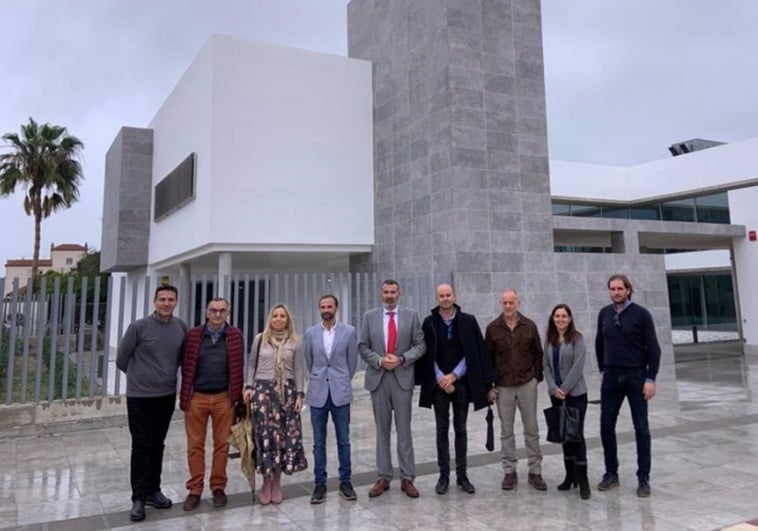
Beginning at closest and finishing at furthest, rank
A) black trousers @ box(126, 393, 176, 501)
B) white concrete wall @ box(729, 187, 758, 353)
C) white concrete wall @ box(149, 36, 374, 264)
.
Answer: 1. black trousers @ box(126, 393, 176, 501)
2. white concrete wall @ box(149, 36, 374, 264)
3. white concrete wall @ box(729, 187, 758, 353)

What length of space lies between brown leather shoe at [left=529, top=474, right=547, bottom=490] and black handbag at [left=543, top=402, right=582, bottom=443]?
1.37 feet

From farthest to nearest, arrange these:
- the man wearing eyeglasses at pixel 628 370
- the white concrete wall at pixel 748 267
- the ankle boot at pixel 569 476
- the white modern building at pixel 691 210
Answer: the white modern building at pixel 691 210 → the white concrete wall at pixel 748 267 → the ankle boot at pixel 569 476 → the man wearing eyeglasses at pixel 628 370

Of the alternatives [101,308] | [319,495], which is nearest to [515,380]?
[319,495]

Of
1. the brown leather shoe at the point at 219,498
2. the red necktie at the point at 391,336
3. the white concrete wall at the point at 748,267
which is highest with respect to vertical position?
the white concrete wall at the point at 748,267

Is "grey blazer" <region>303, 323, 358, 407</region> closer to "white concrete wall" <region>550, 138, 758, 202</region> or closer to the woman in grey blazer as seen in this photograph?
the woman in grey blazer

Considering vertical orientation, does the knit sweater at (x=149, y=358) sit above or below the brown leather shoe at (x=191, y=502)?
above

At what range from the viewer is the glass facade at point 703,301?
23438 millimetres

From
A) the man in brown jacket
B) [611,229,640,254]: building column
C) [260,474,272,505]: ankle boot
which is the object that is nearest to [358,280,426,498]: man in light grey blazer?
the man in brown jacket

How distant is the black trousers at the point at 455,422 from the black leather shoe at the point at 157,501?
7.54 feet

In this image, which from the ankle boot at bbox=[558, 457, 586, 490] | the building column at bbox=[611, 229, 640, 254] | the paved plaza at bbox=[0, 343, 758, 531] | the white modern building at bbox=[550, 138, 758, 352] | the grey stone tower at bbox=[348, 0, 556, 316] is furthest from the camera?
the white modern building at bbox=[550, 138, 758, 352]

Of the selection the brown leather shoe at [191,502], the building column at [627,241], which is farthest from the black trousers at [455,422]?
the building column at [627,241]

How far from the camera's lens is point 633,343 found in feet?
14.4

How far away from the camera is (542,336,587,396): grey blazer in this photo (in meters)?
4.43

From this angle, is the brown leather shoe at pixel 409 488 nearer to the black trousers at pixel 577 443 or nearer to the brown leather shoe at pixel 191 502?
the black trousers at pixel 577 443
